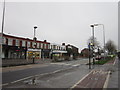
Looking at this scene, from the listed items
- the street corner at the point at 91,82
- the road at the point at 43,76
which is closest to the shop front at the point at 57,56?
the road at the point at 43,76

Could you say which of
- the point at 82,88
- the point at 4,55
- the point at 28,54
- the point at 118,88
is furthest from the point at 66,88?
the point at 28,54

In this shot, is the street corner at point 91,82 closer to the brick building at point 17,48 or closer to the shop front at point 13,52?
the brick building at point 17,48

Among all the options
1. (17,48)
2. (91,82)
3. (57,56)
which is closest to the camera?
(91,82)

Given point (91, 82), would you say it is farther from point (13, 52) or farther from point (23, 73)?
point (13, 52)

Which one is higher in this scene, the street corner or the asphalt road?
the street corner

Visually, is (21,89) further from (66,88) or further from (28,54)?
(28,54)

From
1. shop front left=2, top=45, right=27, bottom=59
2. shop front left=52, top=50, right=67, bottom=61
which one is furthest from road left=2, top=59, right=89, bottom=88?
A: shop front left=2, top=45, right=27, bottom=59

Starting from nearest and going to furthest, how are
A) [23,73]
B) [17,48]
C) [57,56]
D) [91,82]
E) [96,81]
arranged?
[91,82] → [96,81] → [23,73] → [17,48] → [57,56]

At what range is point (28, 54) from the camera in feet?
141

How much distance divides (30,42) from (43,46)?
325 inches

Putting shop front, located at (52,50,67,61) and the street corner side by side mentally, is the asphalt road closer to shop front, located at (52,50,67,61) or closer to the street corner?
the street corner

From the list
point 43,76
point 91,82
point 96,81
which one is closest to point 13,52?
point 43,76

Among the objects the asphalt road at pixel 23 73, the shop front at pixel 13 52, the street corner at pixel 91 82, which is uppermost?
the shop front at pixel 13 52

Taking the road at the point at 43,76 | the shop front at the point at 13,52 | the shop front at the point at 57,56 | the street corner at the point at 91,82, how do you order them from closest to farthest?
1. the street corner at the point at 91,82
2. the road at the point at 43,76
3. the shop front at the point at 13,52
4. the shop front at the point at 57,56
